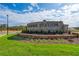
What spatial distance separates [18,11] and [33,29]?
0.35m

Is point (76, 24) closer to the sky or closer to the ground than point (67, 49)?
closer to the sky

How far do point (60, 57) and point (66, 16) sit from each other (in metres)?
0.61

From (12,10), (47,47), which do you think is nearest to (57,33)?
(47,47)

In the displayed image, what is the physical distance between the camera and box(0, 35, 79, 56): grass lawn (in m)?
3.57

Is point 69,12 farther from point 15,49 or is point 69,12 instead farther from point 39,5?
point 15,49

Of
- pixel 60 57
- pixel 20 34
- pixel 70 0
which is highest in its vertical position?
pixel 70 0

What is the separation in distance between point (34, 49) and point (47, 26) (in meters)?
0.39

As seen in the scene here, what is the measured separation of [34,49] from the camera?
11.8ft

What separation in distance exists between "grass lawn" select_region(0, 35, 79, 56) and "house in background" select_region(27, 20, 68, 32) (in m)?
0.22

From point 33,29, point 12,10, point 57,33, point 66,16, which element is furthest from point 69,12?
point 12,10

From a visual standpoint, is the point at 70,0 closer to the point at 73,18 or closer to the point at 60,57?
the point at 73,18

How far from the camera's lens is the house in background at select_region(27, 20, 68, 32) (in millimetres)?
3609

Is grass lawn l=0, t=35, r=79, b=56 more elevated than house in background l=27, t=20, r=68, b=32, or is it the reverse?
house in background l=27, t=20, r=68, b=32

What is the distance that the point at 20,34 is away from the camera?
3.66 meters
